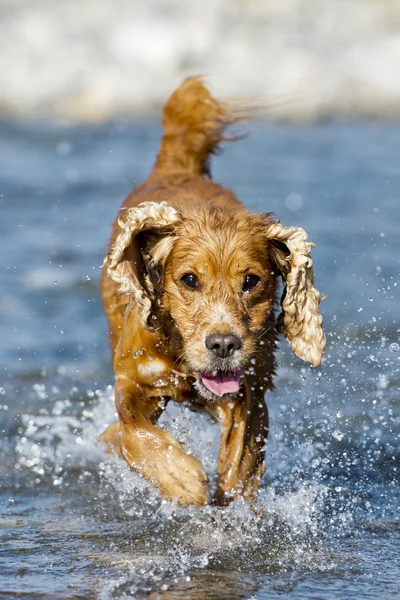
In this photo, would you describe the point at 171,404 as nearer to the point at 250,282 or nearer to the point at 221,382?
the point at 221,382

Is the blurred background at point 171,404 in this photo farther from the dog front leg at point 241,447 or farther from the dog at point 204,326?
the dog at point 204,326

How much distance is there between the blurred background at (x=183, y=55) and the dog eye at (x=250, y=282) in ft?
50.3

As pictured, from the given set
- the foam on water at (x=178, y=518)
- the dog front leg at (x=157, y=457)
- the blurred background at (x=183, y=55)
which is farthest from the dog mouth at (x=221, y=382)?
the blurred background at (x=183, y=55)

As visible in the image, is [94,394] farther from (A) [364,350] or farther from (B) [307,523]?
(B) [307,523]

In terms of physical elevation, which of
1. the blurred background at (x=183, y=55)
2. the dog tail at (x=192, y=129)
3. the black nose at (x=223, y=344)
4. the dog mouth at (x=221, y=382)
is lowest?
the dog mouth at (x=221, y=382)

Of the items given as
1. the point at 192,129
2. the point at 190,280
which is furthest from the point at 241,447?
the point at 192,129

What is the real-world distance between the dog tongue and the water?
1.91 feet

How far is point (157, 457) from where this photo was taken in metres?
4.90

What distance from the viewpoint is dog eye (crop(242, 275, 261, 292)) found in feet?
15.9

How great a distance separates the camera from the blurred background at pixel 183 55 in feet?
70.2

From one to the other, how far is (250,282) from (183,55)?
1854 cm

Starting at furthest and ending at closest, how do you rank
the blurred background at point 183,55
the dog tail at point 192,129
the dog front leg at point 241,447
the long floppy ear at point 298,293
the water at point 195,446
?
the blurred background at point 183,55 < the dog tail at point 192,129 < the dog front leg at point 241,447 < the long floppy ear at point 298,293 < the water at point 195,446

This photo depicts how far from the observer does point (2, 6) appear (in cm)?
2564

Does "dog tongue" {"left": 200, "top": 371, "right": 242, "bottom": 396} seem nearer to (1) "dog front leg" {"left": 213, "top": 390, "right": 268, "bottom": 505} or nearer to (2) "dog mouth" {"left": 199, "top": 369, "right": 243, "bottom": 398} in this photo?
(2) "dog mouth" {"left": 199, "top": 369, "right": 243, "bottom": 398}
